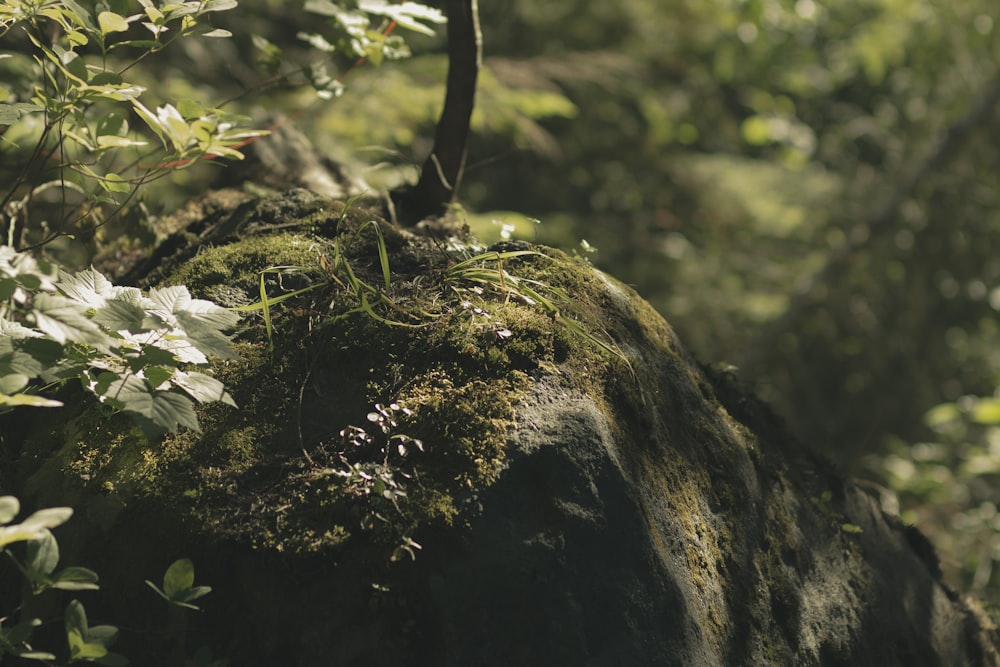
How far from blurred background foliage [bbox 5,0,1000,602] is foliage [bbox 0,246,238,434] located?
227 inches

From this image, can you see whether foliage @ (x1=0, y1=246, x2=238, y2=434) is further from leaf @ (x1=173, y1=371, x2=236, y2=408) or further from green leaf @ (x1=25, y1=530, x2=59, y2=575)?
green leaf @ (x1=25, y1=530, x2=59, y2=575)

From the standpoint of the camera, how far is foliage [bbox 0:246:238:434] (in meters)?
1.37

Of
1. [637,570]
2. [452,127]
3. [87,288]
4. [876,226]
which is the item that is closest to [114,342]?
[87,288]

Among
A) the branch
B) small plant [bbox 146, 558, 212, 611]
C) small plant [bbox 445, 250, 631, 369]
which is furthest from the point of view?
the branch

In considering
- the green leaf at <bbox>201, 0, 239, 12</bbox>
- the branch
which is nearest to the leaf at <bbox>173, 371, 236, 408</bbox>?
the green leaf at <bbox>201, 0, 239, 12</bbox>

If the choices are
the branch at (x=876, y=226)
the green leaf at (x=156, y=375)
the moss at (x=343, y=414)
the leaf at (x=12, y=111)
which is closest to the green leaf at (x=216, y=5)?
the leaf at (x=12, y=111)

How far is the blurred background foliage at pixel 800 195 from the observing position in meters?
Result: 8.15

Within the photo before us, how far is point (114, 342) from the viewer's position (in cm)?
147

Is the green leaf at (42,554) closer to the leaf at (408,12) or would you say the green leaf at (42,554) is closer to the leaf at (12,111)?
the leaf at (12,111)

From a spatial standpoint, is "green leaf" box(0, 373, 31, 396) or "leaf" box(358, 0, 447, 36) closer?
"green leaf" box(0, 373, 31, 396)

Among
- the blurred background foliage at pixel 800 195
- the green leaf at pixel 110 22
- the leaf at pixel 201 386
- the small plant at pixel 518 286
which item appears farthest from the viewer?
the blurred background foliage at pixel 800 195

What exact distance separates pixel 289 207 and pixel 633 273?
7.86 m

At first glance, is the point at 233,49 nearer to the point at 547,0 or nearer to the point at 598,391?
the point at 547,0

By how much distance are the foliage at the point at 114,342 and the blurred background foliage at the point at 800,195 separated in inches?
227
